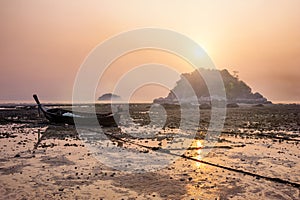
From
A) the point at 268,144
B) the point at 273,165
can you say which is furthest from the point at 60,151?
the point at 268,144

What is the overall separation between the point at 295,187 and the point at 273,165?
4.15 m

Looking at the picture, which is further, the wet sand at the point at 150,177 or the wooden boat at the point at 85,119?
the wooden boat at the point at 85,119

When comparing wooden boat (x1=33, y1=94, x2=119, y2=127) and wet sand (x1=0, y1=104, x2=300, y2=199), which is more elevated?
wooden boat (x1=33, y1=94, x2=119, y2=127)

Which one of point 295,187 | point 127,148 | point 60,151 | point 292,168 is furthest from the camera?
point 127,148

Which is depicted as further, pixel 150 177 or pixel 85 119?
pixel 85 119

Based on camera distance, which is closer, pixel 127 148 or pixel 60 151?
pixel 60 151

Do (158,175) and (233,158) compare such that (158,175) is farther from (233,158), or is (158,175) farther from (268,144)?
(268,144)

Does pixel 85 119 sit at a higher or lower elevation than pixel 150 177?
higher

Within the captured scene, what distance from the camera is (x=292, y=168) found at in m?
13.9

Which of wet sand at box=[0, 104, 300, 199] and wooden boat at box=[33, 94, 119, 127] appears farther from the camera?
wooden boat at box=[33, 94, 119, 127]

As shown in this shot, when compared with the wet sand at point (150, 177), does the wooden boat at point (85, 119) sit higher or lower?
higher

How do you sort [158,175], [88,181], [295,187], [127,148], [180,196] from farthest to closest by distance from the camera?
1. [127,148]
2. [158,175]
3. [88,181]
4. [295,187]
5. [180,196]

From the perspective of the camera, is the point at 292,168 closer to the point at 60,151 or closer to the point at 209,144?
the point at 209,144

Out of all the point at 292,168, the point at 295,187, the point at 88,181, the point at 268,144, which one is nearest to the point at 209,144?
the point at 268,144
